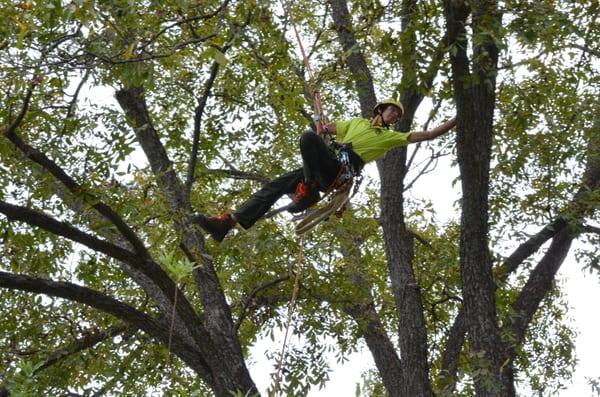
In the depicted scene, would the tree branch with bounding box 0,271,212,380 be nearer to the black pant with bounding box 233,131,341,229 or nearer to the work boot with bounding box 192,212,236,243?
the work boot with bounding box 192,212,236,243

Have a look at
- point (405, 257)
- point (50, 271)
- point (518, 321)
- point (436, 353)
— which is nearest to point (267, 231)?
point (405, 257)

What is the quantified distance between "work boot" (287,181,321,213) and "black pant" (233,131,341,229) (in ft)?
0.18

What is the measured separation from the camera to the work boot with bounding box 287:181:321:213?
6277 millimetres

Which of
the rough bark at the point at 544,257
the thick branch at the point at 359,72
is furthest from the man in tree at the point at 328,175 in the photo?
the rough bark at the point at 544,257

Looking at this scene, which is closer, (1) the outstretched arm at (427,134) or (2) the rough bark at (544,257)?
(1) the outstretched arm at (427,134)

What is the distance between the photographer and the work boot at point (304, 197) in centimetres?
628

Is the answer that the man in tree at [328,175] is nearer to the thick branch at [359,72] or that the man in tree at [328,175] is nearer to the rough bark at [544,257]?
the thick branch at [359,72]

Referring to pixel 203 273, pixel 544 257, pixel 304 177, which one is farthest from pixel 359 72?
pixel 544 257

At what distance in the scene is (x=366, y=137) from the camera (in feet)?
20.9

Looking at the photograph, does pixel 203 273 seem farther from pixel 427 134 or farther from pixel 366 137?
pixel 427 134

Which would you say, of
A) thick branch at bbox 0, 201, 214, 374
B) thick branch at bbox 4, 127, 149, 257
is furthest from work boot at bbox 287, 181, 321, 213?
thick branch at bbox 4, 127, 149, 257

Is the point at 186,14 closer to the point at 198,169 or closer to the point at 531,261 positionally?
the point at 198,169

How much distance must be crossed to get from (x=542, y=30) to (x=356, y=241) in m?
4.77

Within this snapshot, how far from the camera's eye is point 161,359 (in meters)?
9.42
